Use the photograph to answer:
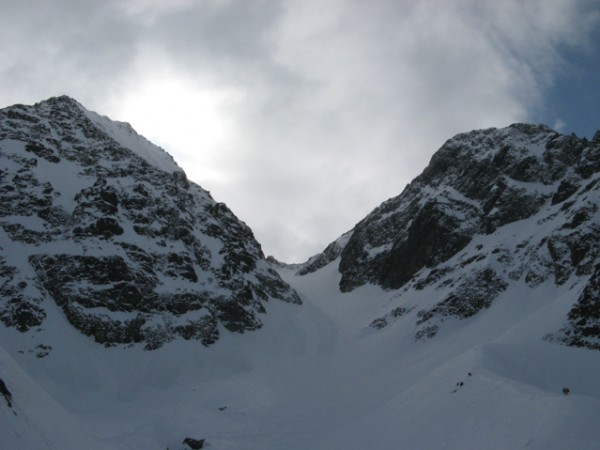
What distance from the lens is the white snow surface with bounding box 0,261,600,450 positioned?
2111cm

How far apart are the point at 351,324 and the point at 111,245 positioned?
36786 mm

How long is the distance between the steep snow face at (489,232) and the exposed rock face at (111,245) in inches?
863

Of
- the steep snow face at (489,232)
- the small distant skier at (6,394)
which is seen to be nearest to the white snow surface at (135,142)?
the steep snow face at (489,232)

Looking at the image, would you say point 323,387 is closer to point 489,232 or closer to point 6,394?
point 489,232

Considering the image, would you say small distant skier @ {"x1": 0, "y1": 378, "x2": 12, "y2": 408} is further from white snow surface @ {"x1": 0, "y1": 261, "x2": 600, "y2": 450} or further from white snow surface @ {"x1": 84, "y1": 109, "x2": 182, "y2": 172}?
A: white snow surface @ {"x1": 84, "y1": 109, "x2": 182, "y2": 172}

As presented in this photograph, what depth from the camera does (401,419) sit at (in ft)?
98.0

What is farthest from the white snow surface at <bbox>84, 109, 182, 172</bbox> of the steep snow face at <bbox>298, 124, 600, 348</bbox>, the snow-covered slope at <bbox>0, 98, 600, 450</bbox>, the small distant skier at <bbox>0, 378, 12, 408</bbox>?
the small distant skier at <bbox>0, 378, 12, 408</bbox>

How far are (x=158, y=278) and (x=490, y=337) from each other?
39749 millimetres

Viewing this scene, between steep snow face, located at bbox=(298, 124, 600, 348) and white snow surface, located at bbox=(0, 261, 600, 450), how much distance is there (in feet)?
7.90

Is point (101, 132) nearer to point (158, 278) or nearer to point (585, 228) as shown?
point (158, 278)

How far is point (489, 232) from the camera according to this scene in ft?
237

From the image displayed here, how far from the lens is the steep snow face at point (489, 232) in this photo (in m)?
51.1

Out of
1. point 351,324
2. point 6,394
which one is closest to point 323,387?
point 351,324

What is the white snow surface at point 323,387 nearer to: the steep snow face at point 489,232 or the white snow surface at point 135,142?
the steep snow face at point 489,232
